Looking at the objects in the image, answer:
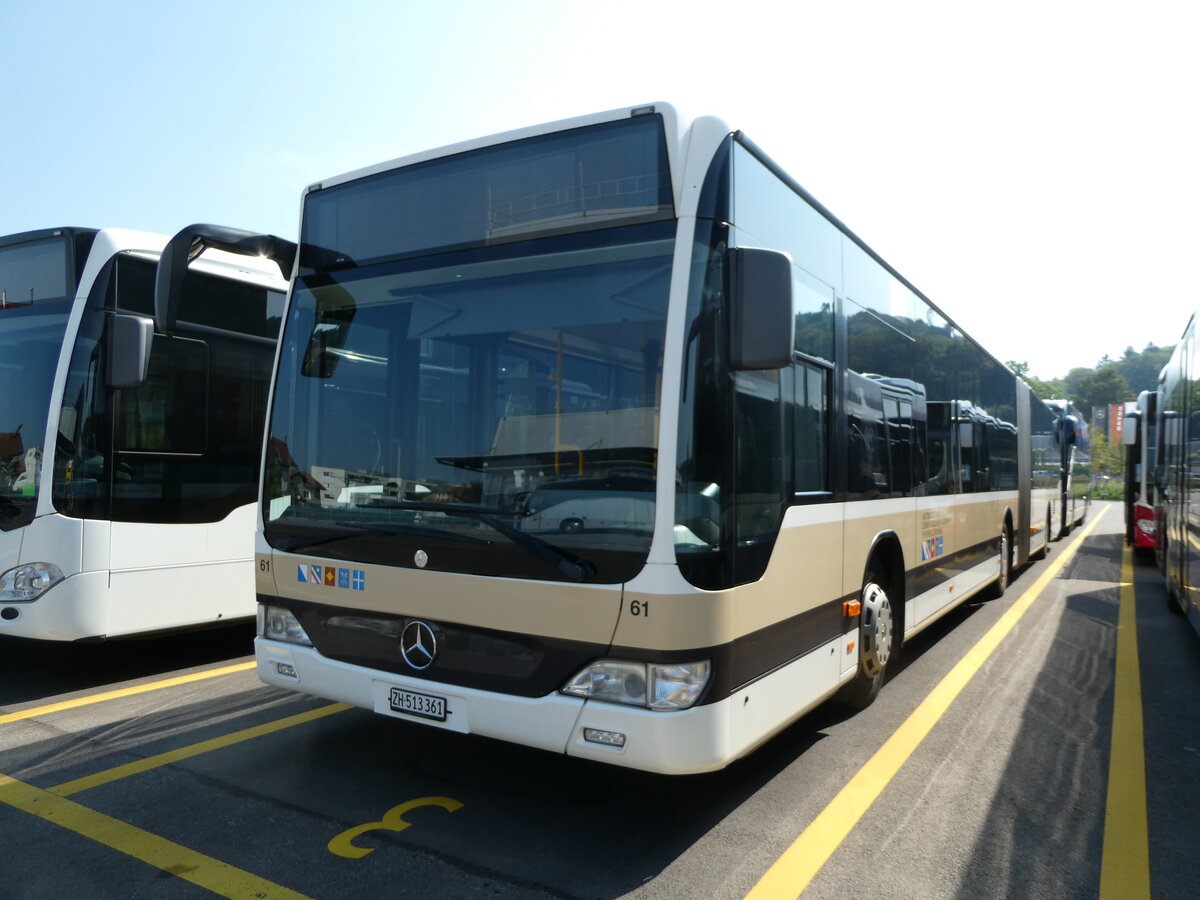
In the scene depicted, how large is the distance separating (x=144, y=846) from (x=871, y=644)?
394cm

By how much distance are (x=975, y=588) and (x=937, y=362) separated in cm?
280

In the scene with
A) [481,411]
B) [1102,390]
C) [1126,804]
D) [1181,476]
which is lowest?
[1126,804]

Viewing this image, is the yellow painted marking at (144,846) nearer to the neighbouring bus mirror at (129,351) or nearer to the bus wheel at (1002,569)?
the neighbouring bus mirror at (129,351)

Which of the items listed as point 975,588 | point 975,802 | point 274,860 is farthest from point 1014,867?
point 975,588

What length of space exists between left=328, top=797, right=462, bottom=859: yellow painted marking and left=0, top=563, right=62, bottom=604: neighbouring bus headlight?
3.30 m

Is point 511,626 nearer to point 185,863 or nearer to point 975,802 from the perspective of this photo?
point 185,863

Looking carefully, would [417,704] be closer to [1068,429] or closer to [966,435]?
[966,435]

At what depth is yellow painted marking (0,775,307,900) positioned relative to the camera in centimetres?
338

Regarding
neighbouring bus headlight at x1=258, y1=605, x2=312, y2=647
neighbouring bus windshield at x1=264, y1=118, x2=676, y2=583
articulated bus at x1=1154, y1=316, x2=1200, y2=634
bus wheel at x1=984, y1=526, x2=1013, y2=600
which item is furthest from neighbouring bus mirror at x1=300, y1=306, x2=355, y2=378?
bus wheel at x1=984, y1=526, x2=1013, y2=600

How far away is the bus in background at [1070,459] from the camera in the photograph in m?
19.1

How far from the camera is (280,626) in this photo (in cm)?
459

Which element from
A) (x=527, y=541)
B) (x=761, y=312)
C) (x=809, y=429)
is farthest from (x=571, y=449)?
(x=809, y=429)

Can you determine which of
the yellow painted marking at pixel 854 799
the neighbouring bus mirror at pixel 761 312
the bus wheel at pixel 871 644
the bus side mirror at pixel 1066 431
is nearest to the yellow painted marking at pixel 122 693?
the bus wheel at pixel 871 644

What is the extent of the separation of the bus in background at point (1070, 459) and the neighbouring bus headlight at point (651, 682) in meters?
16.6
